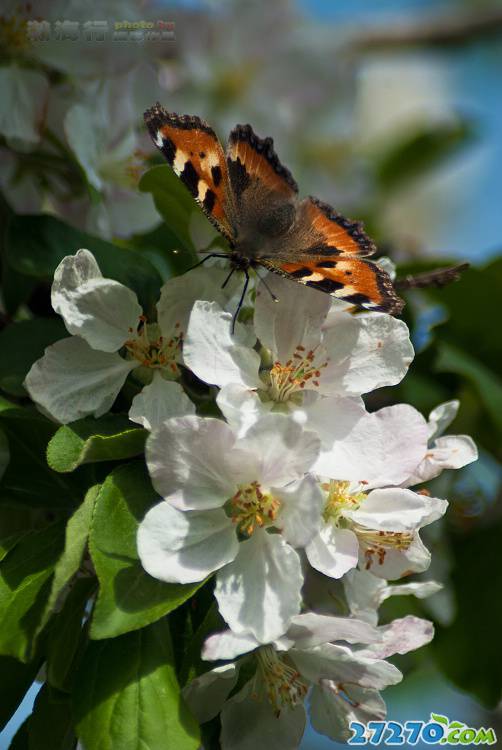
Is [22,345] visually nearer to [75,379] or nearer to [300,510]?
[75,379]

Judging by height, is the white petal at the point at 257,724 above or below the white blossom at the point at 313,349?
below

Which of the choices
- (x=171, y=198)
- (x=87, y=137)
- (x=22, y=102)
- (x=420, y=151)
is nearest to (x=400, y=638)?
(x=171, y=198)

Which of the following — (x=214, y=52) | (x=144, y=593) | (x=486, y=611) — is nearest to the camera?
(x=144, y=593)

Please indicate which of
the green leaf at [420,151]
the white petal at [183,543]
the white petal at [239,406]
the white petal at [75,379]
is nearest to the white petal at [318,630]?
the white petal at [183,543]

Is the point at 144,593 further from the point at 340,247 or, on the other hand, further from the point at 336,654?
the point at 340,247

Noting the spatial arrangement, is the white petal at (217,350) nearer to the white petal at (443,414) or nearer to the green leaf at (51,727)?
the white petal at (443,414)

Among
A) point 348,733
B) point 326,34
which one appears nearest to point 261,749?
point 348,733
